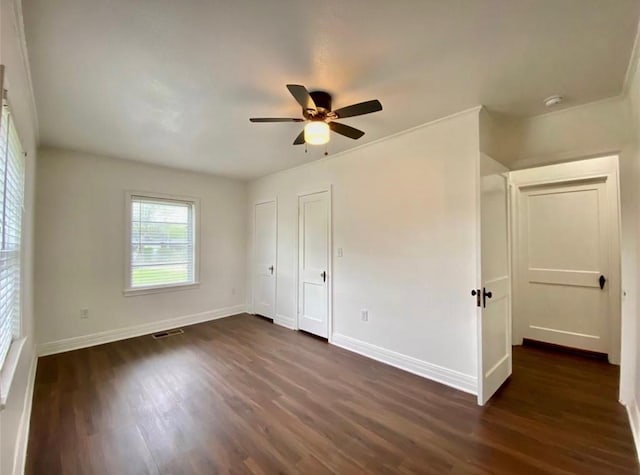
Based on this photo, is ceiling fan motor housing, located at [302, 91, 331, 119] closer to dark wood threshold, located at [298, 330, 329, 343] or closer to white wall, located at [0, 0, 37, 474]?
white wall, located at [0, 0, 37, 474]

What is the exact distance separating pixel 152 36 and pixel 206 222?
11.8 ft

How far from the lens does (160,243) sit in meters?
4.51

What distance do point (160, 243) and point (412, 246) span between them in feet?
12.6

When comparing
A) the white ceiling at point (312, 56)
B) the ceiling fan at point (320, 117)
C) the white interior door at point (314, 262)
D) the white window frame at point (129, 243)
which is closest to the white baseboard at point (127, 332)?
the white window frame at point (129, 243)

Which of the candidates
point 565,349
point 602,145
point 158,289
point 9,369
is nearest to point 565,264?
point 565,349

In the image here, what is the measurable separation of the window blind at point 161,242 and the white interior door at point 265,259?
1.11m

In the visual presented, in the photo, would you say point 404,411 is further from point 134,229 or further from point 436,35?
point 134,229

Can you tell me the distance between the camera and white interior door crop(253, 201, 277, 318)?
495cm

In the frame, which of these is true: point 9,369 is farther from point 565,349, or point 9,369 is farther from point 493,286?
point 565,349

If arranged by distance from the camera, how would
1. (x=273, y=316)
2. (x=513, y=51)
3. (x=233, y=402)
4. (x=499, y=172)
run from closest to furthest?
1. (x=513, y=51)
2. (x=233, y=402)
3. (x=499, y=172)
4. (x=273, y=316)

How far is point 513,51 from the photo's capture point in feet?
5.82

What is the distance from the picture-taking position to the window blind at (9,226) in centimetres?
163

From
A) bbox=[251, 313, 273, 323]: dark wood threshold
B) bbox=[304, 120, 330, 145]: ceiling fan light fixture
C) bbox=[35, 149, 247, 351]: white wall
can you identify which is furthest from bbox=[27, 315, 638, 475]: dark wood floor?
bbox=[304, 120, 330, 145]: ceiling fan light fixture

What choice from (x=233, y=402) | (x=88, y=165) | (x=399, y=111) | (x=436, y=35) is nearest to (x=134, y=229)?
(x=88, y=165)
